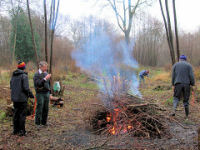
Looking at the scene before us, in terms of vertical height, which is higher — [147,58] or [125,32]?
Result: [125,32]

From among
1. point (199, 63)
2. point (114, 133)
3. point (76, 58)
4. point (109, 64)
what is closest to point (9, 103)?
point (114, 133)

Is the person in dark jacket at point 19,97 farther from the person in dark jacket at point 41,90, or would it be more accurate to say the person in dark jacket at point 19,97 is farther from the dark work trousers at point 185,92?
the dark work trousers at point 185,92

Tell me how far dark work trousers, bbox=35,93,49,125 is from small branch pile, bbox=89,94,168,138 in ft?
4.17

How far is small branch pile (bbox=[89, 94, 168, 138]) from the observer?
4523 millimetres

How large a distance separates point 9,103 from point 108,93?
11.1 ft

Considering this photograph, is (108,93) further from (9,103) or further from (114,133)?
(9,103)

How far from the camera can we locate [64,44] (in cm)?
2145

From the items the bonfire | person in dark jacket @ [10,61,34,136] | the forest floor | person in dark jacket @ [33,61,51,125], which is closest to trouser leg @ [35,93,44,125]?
person in dark jacket @ [33,61,51,125]

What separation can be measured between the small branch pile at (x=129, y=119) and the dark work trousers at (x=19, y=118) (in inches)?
62.7

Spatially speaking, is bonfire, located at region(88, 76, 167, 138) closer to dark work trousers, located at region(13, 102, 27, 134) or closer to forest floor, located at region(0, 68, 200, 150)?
forest floor, located at region(0, 68, 200, 150)

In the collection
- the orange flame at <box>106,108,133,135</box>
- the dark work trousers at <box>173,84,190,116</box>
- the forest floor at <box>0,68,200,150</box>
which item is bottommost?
the forest floor at <box>0,68,200,150</box>

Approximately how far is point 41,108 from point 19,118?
0.68 m

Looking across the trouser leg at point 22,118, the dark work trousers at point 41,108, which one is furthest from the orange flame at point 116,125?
the trouser leg at point 22,118

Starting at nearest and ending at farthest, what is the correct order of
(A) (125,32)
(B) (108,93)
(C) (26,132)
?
1. (C) (26,132)
2. (B) (108,93)
3. (A) (125,32)
